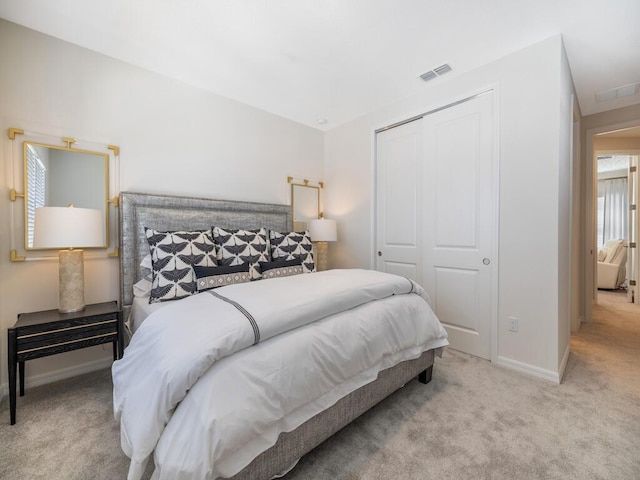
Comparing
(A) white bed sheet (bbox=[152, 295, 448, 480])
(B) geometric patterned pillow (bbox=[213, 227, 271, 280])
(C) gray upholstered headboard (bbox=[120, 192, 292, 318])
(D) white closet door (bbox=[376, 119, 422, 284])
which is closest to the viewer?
(A) white bed sheet (bbox=[152, 295, 448, 480])

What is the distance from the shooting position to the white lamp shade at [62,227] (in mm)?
1794

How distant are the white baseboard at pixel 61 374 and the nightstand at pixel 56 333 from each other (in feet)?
0.49

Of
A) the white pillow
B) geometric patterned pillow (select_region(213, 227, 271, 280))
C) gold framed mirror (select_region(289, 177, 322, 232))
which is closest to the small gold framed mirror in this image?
gold framed mirror (select_region(289, 177, 322, 232))

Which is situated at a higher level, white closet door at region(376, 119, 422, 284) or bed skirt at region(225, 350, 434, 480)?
white closet door at region(376, 119, 422, 284)

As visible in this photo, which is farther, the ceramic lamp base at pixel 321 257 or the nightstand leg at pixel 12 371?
the ceramic lamp base at pixel 321 257

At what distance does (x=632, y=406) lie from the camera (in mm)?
1802

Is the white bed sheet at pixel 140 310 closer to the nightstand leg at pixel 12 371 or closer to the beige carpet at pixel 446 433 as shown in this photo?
the beige carpet at pixel 446 433

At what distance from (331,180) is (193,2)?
96.8 inches

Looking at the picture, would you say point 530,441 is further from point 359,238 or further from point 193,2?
point 193,2

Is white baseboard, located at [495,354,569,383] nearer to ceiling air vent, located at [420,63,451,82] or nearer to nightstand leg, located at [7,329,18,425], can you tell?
ceiling air vent, located at [420,63,451,82]

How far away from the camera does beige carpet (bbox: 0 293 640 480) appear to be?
1.32m

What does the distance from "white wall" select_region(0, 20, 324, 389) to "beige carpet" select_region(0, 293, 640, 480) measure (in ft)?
2.25

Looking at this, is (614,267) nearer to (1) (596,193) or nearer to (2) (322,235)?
(1) (596,193)

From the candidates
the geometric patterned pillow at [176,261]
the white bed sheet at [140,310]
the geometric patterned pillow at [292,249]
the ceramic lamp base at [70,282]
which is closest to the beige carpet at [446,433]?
the white bed sheet at [140,310]
